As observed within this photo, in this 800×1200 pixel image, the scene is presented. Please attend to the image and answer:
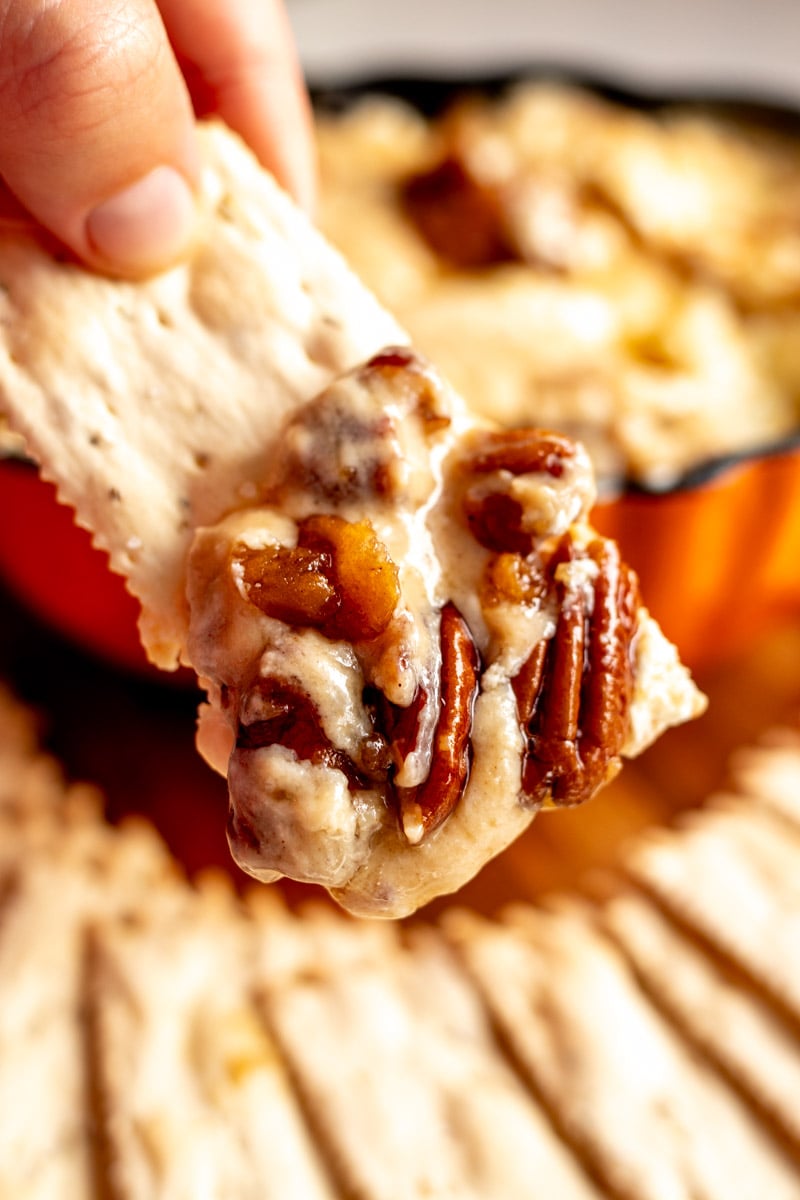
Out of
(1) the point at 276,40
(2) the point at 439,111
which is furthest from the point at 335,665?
(2) the point at 439,111

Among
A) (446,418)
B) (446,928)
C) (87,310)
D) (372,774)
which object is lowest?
(446,928)

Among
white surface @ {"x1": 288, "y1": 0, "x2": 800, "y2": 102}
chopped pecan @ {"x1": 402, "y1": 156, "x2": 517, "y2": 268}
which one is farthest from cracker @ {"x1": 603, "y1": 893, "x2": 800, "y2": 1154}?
white surface @ {"x1": 288, "y1": 0, "x2": 800, "y2": 102}

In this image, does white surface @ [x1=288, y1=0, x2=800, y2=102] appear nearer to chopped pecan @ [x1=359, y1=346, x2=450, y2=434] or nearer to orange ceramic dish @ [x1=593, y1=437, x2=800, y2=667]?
orange ceramic dish @ [x1=593, y1=437, x2=800, y2=667]

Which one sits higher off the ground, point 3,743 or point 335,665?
point 335,665

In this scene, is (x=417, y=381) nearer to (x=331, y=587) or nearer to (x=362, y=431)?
(x=362, y=431)

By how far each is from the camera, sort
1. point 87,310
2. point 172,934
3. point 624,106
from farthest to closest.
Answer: point 624,106 → point 172,934 → point 87,310

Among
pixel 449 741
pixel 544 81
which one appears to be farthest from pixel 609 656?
pixel 544 81

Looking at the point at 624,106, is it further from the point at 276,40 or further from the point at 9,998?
the point at 9,998

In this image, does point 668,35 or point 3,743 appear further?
point 668,35
